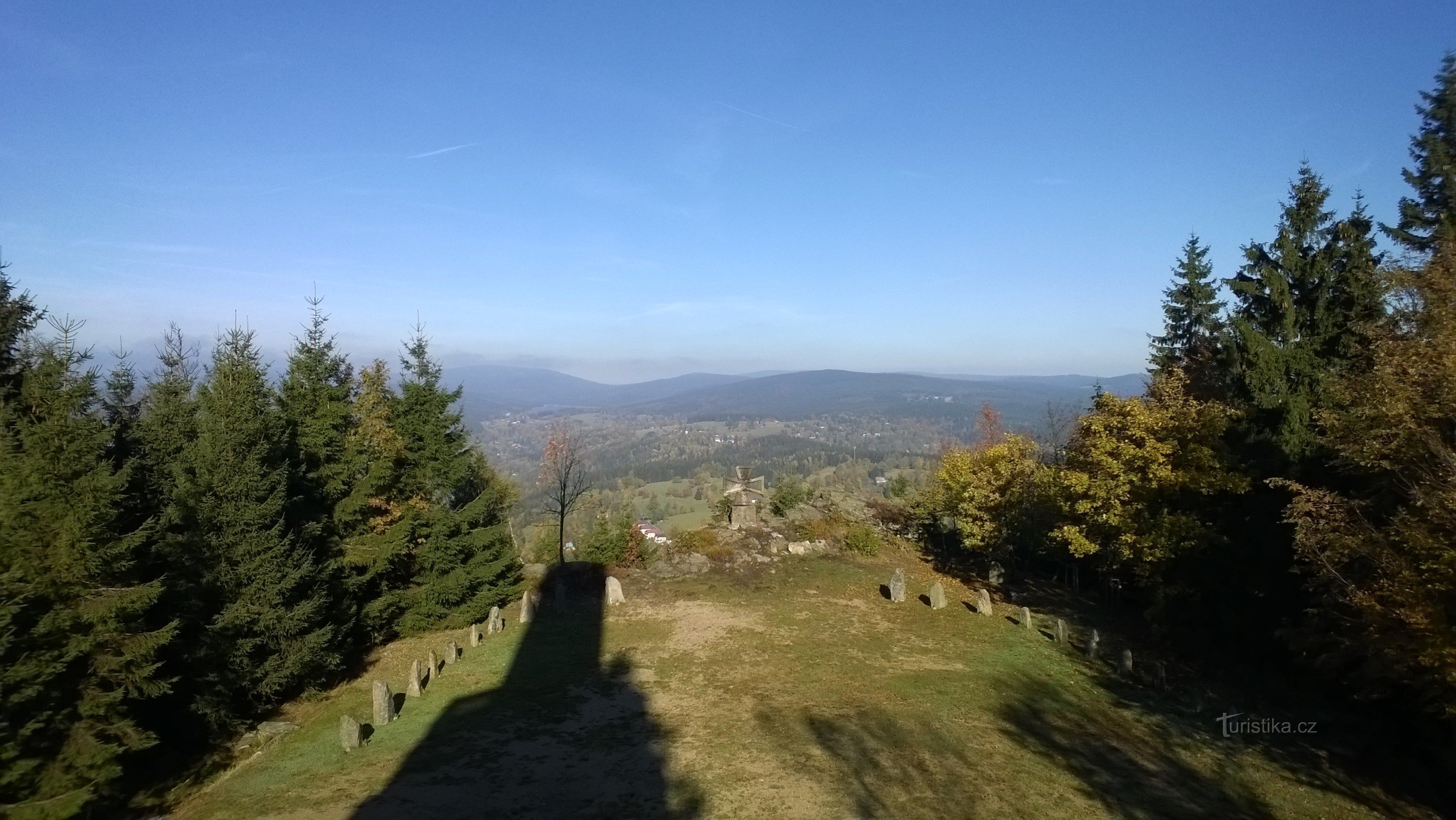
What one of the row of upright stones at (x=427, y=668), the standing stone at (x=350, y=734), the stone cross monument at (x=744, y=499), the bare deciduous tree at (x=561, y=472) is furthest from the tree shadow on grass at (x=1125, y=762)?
the bare deciduous tree at (x=561, y=472)

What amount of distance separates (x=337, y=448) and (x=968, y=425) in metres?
127

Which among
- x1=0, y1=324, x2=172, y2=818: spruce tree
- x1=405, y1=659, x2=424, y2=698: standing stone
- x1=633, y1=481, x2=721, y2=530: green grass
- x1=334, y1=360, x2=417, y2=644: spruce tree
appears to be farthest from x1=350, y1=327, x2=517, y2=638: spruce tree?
x1=633, y1=481, x2=721, y2=530: green grass

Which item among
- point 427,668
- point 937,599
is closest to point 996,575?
point 937,599

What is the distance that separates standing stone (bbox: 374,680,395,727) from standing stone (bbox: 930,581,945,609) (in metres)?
16.5

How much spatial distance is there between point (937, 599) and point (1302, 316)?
1361 centimetres

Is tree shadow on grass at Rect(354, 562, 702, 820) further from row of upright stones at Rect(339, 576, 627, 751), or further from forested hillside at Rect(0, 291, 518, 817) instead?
forested hillside at Rect(0, 291, 518, 817)

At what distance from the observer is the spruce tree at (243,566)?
45.9ft

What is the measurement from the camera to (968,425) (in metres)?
132

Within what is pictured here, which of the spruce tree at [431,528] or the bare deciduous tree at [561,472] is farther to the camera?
the bare deciduous tree at [561,472]

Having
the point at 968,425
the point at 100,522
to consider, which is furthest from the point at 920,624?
the point at 968,425

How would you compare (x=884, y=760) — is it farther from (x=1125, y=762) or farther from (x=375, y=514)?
(x=375, y=514)

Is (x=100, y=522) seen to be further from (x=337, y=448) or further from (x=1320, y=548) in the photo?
(x=1320, y=548)

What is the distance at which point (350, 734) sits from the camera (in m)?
13.3

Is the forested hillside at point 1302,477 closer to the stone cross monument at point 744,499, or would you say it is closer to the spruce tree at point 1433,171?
the spruce tree at point 1433,171
